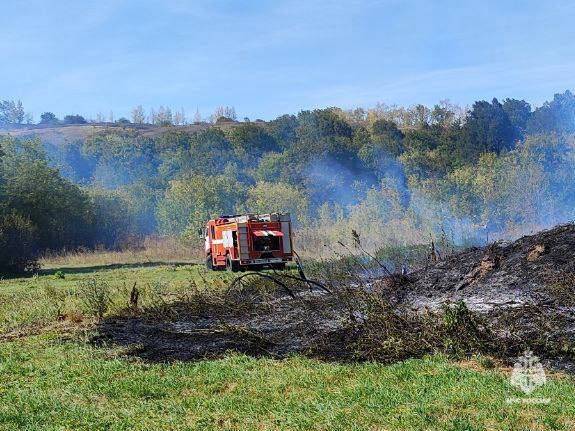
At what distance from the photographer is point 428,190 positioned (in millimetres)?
41375

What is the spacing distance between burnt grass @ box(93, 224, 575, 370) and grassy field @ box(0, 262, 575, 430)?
0.52 meters

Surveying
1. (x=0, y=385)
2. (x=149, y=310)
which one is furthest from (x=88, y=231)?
(x=0, y=385)

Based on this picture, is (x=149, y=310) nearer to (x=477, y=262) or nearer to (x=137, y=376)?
(x=137, y=376)

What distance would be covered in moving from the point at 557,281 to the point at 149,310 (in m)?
7.06

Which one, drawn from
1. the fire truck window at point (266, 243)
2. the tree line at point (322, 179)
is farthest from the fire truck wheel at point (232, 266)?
the tree line at point (322, 179)

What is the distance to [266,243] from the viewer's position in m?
23.6

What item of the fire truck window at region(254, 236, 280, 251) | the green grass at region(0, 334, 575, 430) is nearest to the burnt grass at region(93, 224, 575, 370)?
the green grass at region(0, 334, 575, 430)

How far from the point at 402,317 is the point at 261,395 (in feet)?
9.54

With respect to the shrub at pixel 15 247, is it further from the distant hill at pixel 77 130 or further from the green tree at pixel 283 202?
the distant hill at pixel 77 130

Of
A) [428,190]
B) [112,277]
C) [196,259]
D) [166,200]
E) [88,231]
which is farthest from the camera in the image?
[166,200]

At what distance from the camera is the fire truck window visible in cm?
2350

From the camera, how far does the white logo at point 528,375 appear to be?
19.4 ft

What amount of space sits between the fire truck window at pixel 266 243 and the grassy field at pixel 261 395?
567 inches

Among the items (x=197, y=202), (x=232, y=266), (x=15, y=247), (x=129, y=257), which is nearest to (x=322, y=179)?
(x=197, y=202)
